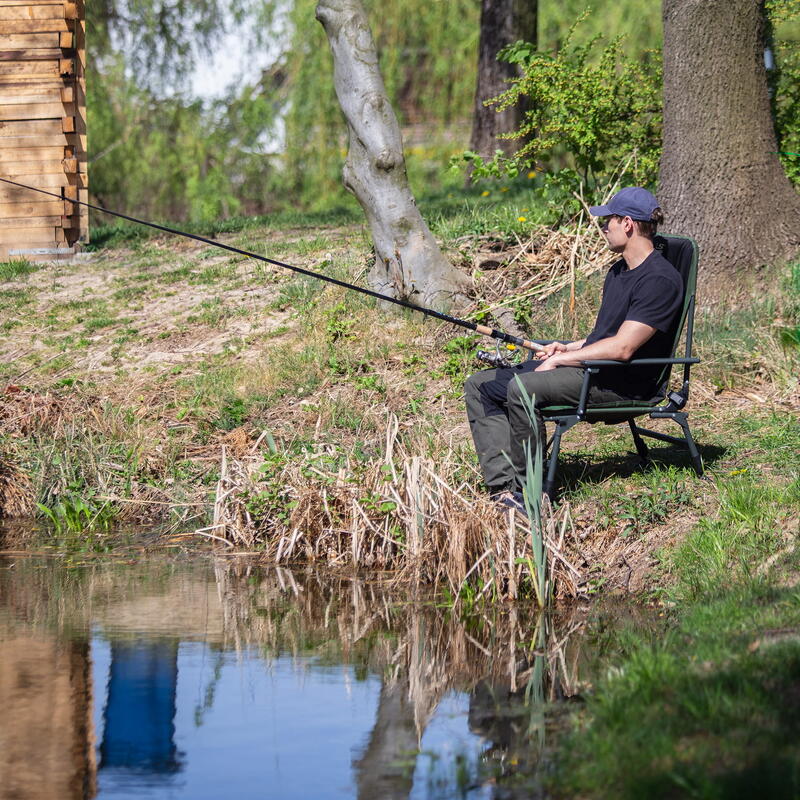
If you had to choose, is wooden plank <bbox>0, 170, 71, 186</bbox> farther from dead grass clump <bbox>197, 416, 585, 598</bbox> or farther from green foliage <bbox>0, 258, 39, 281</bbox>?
dead grass clump <bbox>197, 416, 585, 598</bbox>

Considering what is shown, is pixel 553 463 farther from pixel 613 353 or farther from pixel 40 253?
pixel 40 253

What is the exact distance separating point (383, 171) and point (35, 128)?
512 centimetres

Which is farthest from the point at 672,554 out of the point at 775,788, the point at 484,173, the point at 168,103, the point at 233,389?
the point at 168,103

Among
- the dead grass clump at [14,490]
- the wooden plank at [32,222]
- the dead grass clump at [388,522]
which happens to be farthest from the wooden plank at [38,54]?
the dead grass clump at [388,522]

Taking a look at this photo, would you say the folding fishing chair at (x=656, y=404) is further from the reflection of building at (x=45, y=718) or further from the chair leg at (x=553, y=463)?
the reflection of building at (x=45, y=718)

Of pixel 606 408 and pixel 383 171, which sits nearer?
pixel 606 408

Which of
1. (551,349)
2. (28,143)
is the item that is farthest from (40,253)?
(551,349)

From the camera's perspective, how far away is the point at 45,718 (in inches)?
187

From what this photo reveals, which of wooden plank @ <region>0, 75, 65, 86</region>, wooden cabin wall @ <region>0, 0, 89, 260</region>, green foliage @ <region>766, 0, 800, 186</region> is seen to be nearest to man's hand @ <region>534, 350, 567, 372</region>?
green foliage @ <region>766, 0, 800, 186</region>

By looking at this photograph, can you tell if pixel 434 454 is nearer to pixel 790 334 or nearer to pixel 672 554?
pixel 672 554

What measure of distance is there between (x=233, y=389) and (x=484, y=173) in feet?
10.3

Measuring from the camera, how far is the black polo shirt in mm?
6379

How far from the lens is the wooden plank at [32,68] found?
13.8m

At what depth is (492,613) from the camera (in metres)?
6.16
